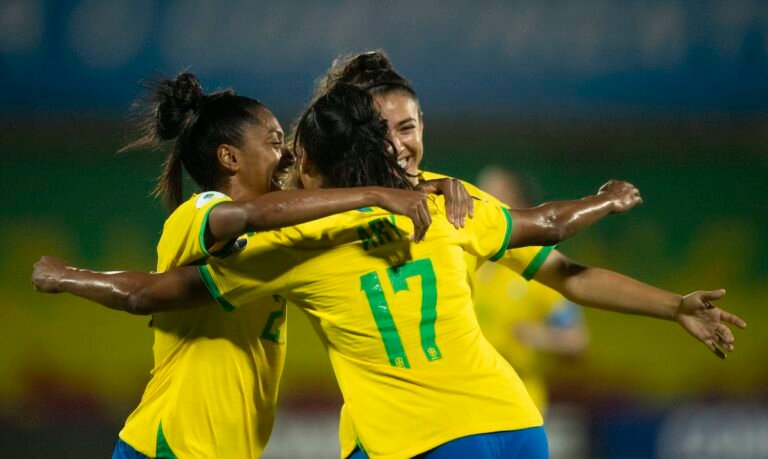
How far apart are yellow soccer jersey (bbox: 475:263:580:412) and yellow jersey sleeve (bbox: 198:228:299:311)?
2.66 meters

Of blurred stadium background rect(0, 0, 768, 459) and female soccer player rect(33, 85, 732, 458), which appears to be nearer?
female soccer player rect(33, 85, 732, 458)

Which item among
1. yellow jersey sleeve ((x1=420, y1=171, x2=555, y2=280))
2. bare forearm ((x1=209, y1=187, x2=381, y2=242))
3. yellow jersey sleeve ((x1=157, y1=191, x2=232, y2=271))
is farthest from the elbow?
yellow jersey sleeve ((x1=420, y1=171, x2=555, y2=280))

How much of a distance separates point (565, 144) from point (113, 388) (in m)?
3.09

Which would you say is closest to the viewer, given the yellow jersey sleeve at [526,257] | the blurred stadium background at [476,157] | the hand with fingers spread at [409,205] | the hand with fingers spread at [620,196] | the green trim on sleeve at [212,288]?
the hand with fingers spread at [409,205]

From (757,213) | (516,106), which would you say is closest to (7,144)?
(516,106)

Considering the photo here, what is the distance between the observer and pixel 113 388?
6074 millimetres

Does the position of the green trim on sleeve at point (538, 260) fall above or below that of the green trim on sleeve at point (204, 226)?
below

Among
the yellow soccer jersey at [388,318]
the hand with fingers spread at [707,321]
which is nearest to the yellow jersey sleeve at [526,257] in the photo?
the hand with fingers spread at [707,321]

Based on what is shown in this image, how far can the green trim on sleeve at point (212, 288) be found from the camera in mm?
2520

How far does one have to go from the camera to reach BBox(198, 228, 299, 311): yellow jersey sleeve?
2.46 metres

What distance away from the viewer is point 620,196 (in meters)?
2.80

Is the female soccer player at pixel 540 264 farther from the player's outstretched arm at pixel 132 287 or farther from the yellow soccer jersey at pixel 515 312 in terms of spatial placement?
the yellow soccer jersey at pixel 515 312

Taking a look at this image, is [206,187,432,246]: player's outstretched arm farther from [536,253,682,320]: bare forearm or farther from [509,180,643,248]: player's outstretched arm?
[536,253,682,320]: bare forearm

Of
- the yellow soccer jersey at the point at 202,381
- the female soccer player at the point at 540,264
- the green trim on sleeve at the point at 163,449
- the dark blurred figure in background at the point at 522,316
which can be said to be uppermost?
the female soccer player at the point at 540,264
